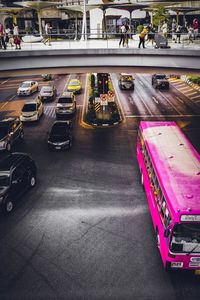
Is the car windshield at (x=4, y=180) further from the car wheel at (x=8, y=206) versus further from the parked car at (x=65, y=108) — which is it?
the parked car at (x=65, y=108)

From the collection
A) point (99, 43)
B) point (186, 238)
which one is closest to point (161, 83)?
point (99, 43)

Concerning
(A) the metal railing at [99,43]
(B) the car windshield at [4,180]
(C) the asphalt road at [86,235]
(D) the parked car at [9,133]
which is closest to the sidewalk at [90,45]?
(A) the metal railing at [99,43]

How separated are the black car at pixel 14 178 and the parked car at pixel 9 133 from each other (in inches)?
233

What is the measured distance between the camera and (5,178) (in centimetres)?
1639

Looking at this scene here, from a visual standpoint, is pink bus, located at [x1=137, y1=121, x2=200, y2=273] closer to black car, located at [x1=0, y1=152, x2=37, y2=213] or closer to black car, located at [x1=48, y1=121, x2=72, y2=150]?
black car, located at [x1=0, y1=152, x2=37, y2=213]

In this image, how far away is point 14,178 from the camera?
16.8 meters

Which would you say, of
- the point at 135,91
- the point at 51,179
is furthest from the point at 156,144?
the point at 135,91

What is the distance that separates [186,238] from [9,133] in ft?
57.0

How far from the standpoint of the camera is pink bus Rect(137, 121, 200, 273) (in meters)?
10.8

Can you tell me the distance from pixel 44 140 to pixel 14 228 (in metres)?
12.6

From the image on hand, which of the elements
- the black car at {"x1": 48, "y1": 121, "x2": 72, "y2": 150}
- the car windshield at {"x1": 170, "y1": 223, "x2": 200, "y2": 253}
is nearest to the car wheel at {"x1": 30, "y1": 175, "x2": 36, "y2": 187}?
the black car at {"x1": 48, "y1": 121, "x2": 72, "y2": 150}

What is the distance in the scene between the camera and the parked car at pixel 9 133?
24025mm

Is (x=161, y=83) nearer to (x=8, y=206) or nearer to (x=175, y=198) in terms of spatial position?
(x=8, y=206)

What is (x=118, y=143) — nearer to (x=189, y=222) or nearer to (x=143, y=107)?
(x=143, y=107)
